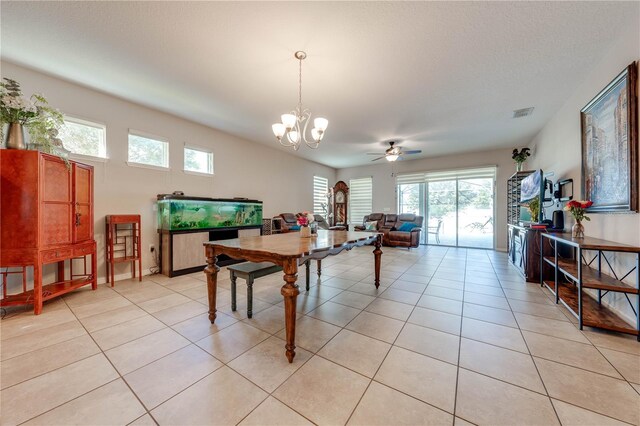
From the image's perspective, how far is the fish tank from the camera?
12.6ft

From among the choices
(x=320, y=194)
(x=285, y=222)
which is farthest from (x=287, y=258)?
(x=320, y=194)

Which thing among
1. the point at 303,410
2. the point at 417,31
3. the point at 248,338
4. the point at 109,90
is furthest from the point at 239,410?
the point at 109,90

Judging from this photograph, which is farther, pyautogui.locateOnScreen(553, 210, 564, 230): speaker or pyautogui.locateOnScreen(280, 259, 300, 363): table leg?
pyautogui.locateOnScreen(553, 210, 564, 230): speaker

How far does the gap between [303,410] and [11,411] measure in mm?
1568

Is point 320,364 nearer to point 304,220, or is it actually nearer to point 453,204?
point 304,220

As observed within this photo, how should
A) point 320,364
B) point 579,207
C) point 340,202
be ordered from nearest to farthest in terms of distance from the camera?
point 320,364 → point 579,207 → point 340,202

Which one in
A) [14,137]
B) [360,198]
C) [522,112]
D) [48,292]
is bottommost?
[48,292]

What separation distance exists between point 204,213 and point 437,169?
648cm

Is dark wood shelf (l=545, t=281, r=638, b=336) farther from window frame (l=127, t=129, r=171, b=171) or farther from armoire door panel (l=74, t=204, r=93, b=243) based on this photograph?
window frame (l=127, t=129, r=171, b=171)

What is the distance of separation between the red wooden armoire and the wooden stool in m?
0.47

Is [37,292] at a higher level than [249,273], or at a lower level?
lower

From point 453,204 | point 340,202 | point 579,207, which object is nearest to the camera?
point 579,207

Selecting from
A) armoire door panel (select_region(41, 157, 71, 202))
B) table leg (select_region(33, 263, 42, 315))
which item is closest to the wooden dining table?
table leg (select_region(33, 263, 42, 315))

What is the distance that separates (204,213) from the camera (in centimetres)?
428
